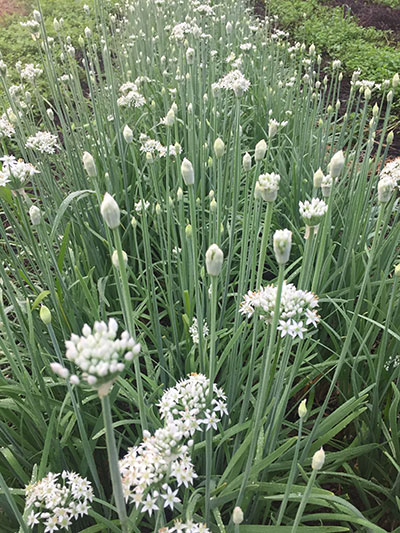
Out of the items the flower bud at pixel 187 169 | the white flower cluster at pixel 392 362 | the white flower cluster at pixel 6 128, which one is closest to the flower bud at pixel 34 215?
the flower bud at pixel 187 169

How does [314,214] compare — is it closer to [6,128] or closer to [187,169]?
[187,169]

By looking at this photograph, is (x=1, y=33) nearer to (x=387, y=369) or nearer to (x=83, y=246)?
(x=83, y=246)

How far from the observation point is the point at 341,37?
25.3 ft

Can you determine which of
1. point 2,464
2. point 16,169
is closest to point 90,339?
point 16,169

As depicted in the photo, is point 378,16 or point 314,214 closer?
point 314,214

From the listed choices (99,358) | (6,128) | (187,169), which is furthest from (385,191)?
(6,128)

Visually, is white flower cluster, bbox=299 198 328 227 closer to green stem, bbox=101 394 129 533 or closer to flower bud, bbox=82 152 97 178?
flower bud, bbox=82 152 97 178

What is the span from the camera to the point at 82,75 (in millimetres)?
6398

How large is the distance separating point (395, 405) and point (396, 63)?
6112 millimetres

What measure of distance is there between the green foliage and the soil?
5026 millimetres

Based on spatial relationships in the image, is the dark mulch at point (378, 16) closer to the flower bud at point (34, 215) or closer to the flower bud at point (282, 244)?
the flower bud at point (34, 215)

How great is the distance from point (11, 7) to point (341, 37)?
7039mm

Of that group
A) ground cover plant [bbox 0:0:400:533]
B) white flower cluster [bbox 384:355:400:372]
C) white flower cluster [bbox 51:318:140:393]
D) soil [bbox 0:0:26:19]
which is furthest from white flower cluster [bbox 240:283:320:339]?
soil [bbox 0:0:26:19]

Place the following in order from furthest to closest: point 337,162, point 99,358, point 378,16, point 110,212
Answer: point 378,16 < point 337,162 < point 110,212 < point 99,358
